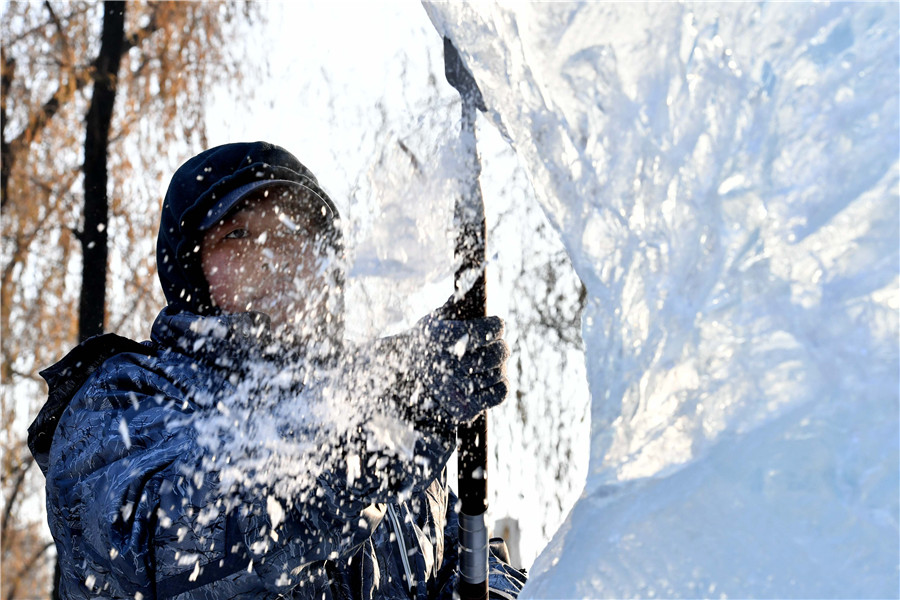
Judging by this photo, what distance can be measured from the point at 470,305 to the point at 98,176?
5.14 m

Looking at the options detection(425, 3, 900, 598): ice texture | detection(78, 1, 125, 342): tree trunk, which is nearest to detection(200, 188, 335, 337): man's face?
detection(425, 3, 900, 598): ice texture

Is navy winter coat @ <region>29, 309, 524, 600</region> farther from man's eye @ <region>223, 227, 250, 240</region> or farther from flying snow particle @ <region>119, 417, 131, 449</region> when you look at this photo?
man's eye @ <region>223, 227, 250, 240</region>

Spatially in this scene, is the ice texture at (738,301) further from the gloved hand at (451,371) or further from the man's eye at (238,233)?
the man's eye at (238,233)

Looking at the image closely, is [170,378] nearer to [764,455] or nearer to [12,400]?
[764,455]

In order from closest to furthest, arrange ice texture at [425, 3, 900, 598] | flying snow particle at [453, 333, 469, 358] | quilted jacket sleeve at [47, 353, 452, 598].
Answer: ice texture at [425, 3, 900, 598] < quilted jacket sleeve at [47, 353, 452, 598] < flying snow particle at [453, 333, 469, 358]

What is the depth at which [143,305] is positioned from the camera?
219 inches

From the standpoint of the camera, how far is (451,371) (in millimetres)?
1439

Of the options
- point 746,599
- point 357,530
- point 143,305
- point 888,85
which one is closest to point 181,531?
point 357,530

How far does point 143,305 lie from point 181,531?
4718 mm

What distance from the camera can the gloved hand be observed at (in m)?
1.42

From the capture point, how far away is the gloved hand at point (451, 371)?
56.1 inches

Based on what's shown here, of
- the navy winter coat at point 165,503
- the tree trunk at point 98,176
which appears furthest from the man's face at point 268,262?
the tree trunk at point 98,176

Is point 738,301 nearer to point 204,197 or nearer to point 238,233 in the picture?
point 238,233

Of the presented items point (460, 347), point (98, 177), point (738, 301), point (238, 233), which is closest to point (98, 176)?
point (98, 177)
